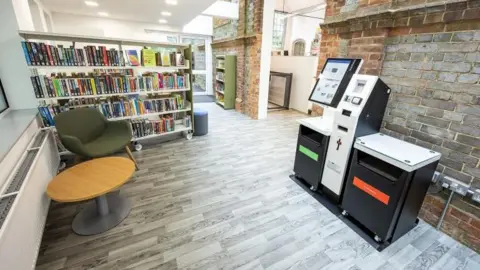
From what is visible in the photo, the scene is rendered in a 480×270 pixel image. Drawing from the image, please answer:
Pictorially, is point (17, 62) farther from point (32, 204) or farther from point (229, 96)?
point (229, 96)

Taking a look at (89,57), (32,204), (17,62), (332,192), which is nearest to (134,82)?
(89,57)

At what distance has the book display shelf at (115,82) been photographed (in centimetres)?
254

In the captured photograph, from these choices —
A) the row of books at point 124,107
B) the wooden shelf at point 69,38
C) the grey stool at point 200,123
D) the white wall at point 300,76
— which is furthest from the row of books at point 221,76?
the wooden shelf at point 69,38

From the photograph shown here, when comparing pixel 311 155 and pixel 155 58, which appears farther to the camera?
pixel 155 58

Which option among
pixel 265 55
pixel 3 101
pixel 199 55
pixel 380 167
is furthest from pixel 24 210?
pixel 199 55

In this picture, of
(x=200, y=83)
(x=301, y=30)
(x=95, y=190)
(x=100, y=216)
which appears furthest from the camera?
(x=301, y=30)

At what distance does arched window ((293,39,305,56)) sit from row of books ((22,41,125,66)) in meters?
8.27

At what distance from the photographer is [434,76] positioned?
6.01 ft

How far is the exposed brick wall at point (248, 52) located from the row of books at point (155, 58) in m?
2.05

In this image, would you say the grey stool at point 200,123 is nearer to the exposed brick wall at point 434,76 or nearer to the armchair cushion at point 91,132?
the armchair cushion at point 91,132

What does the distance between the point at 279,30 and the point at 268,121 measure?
6.34 meters

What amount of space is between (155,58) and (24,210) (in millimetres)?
2530

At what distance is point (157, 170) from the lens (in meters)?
2.85

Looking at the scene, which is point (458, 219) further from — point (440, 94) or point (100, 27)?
point (100, 27)
